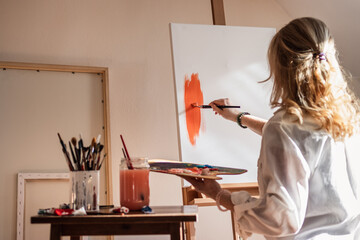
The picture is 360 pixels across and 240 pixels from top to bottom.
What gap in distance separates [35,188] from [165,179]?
0.88 m

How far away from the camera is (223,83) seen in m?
2.55

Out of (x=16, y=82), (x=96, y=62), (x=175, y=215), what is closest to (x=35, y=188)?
(x=16, y=82)

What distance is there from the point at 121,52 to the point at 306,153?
7.36 feet

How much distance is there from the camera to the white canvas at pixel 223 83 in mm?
2404

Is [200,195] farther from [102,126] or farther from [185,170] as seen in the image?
[102,126]

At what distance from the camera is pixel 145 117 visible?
301 cm

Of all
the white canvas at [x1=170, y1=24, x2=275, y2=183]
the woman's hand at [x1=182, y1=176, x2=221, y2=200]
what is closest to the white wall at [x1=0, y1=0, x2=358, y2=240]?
the white canvas at [x1=170, y1=24, x2=275, y2=183]

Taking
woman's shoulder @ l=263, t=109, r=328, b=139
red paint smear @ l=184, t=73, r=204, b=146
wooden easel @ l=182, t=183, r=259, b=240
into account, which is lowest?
wooden easel @ l=182, t=183, r=259, b=240

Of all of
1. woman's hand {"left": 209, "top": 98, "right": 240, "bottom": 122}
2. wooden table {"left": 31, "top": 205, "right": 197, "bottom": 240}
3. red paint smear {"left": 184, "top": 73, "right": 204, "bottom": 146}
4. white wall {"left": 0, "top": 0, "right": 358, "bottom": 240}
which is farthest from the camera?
white wall {"left": 0, "top": 0, "right": 358, "bottom": 240}

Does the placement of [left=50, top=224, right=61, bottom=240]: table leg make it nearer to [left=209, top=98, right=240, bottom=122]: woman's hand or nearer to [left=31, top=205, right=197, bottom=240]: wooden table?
[left=31, top=205, right=197, bottom=240]: wooden table

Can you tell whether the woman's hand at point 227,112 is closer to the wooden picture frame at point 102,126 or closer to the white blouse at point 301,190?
the white blouse at point 301,190

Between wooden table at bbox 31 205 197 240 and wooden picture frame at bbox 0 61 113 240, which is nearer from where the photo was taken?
wooden table at bbox 31 205 197 240

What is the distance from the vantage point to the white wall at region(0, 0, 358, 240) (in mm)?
2900

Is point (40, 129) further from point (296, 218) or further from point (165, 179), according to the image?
point (296, 218)
